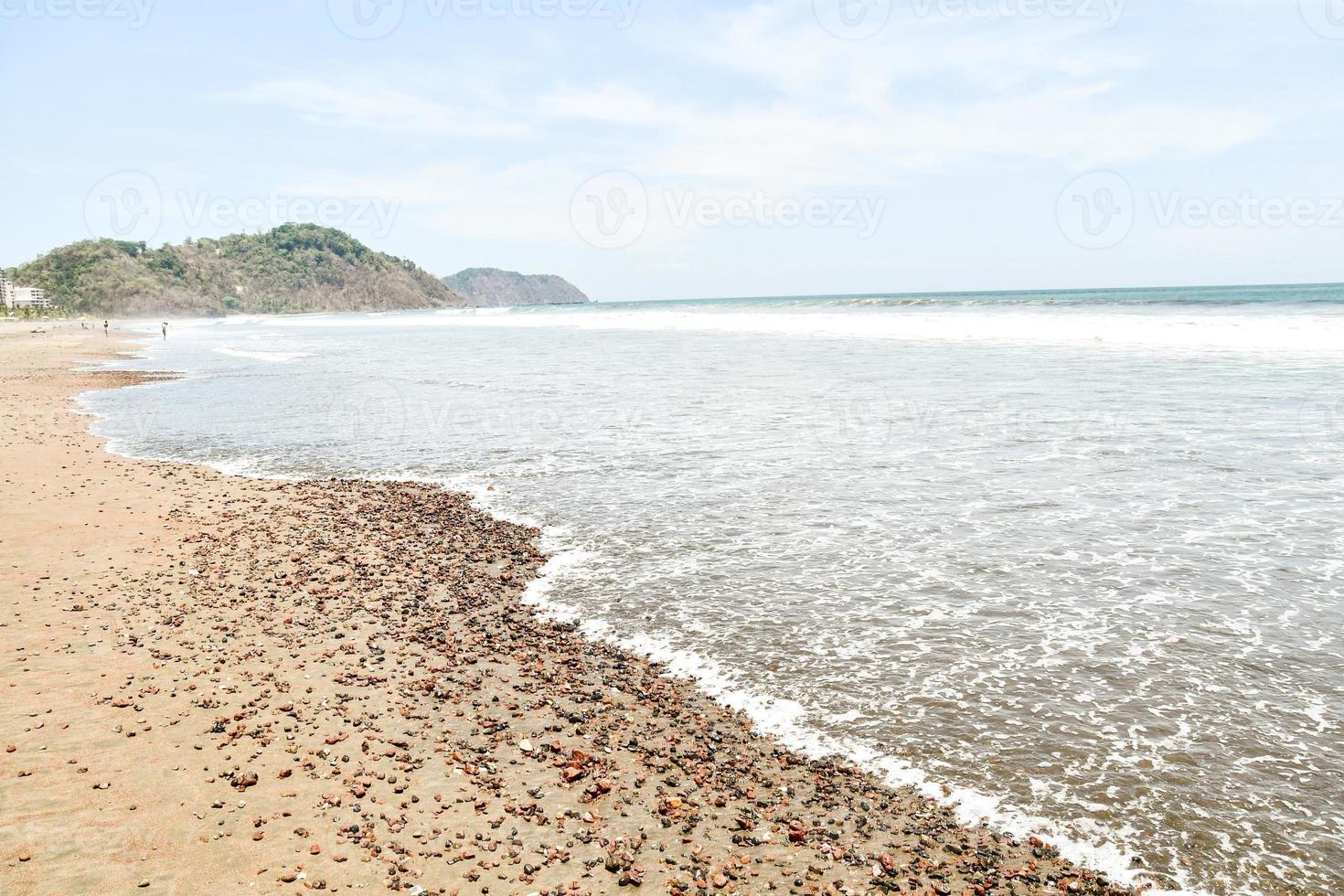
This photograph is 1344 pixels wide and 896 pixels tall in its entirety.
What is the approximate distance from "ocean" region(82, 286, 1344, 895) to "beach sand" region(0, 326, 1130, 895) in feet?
1.90

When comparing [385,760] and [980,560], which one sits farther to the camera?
[980,560]

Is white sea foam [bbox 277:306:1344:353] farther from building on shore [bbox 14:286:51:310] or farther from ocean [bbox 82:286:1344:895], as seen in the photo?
building on shore [bbox 14:286:51:310]

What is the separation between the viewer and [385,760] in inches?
258

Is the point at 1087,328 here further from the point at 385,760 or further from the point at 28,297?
the point at 28,297

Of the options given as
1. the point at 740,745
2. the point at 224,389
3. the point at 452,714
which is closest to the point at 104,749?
the point at 452,714

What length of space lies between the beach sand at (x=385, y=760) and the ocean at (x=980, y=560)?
1.90ft

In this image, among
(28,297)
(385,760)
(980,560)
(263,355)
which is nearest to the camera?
(385,760)

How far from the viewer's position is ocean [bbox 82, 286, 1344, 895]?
615cm

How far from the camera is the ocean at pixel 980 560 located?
6.15m

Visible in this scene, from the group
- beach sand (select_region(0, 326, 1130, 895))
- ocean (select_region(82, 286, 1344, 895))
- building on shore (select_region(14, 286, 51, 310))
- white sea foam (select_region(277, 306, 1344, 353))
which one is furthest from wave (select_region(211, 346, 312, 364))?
building on shore (select_region(14, 286, 51, 310))

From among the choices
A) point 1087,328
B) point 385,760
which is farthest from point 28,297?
point 385,760

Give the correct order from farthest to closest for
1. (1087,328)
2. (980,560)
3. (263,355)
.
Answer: (1087,328)
(263,355)
(980,560)

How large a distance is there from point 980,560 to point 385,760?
822 cm

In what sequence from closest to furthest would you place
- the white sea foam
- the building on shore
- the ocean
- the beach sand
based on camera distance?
the beach sand < the ocean < the white sea foam < the building on shore
